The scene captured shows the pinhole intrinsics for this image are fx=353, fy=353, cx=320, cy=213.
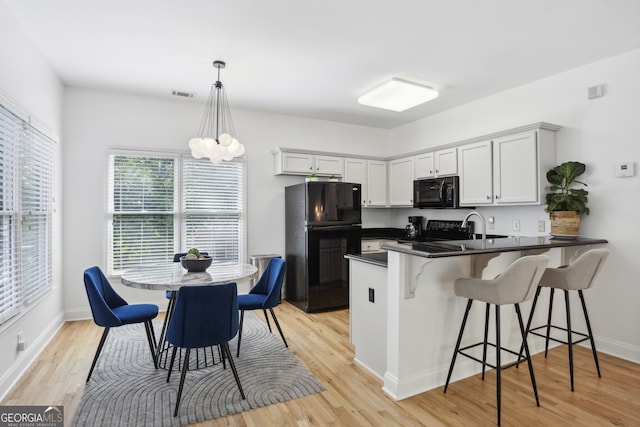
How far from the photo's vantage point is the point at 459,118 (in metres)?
4.69

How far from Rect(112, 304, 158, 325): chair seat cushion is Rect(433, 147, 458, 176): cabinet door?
3.64 meters

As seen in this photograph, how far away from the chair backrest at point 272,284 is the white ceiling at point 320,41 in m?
1.94

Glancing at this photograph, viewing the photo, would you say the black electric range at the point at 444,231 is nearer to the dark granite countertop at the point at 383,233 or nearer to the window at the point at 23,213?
the dark granite countertop at the point at 383,233

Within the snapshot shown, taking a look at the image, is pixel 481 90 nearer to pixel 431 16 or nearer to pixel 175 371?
pixel 431 16

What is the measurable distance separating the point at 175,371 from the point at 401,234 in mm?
3984

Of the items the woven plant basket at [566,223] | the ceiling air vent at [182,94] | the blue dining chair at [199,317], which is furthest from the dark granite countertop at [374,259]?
the ceiling air vent at [182,94]

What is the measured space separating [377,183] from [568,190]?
8.54 feet

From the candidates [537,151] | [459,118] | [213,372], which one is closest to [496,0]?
[537,151]

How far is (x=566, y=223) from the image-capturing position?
3.24 m

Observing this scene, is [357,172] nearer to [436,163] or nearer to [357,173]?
[357,173]

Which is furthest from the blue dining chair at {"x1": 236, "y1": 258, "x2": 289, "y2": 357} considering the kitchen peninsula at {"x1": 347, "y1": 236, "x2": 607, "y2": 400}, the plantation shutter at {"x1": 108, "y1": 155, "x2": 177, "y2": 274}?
the plantation shutter at {"x1": 108, "y1": 155, "x2": 177, "y2": 274}

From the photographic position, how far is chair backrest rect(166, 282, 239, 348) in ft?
7.20

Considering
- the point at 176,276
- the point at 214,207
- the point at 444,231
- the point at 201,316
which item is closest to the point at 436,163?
the point at 444,231

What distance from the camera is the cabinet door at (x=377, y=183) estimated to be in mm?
5422
